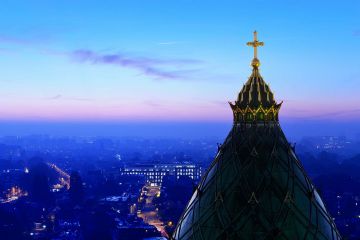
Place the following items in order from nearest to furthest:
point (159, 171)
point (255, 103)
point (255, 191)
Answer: point (255, 191), point (255, 103), point (159, 171)

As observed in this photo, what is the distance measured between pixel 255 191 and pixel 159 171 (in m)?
128

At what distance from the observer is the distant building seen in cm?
13288

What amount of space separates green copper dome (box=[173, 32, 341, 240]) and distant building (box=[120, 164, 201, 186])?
121485mm

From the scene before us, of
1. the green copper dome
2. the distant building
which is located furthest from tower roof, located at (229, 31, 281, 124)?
the distant building

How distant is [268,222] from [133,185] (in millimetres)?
108496

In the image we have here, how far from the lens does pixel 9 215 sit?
70.6 meters

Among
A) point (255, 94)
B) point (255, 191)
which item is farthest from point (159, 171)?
point (255, 191)

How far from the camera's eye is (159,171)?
5305 inches

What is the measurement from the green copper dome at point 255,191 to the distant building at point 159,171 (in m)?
121

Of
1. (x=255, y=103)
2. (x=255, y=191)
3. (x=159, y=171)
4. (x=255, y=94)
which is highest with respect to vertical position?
(x=255, y=94)

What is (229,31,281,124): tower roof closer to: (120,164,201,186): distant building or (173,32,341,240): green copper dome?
(173,32,341,240): green copper dome

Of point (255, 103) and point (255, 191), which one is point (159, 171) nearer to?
point (255, 103)

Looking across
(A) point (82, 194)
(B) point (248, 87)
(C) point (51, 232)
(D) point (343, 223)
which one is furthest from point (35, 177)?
(B) point (248, 87)

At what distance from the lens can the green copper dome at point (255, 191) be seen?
7191 millimetres
